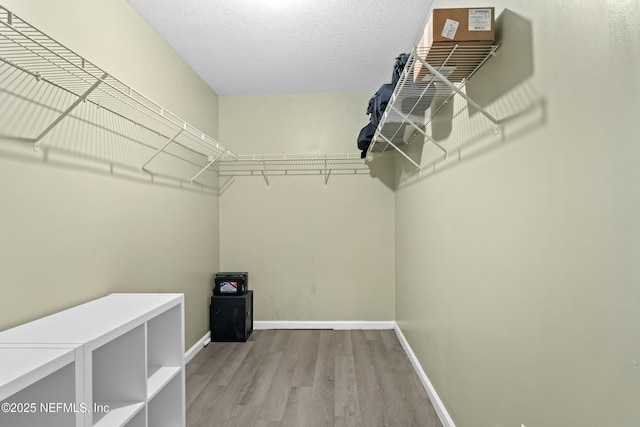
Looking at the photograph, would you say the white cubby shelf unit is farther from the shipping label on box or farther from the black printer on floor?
the shipping label on box

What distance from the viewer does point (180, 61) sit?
3.02 m

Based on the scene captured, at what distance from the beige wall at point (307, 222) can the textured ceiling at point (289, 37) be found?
0.37 meters

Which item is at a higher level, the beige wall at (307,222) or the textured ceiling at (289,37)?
the textured ceiling at (289,37)

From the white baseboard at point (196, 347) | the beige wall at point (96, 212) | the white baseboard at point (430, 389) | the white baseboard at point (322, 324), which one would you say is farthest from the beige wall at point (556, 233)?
the white baseboard at point (196, 347)

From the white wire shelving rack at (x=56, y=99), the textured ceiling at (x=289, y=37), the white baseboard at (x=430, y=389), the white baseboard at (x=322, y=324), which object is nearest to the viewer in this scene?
the white wire shelving rack at (x=56, y=99)

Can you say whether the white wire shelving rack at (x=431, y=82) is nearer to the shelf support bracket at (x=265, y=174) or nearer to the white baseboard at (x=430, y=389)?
the white baseboard at (x=430, y=389)

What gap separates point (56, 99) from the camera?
1681mm

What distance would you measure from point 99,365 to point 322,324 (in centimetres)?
261

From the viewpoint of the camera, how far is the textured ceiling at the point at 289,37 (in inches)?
92.0

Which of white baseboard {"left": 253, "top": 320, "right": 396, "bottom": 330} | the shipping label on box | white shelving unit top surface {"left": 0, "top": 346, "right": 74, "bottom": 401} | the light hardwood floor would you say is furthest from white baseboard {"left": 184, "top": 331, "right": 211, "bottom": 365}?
the shipping label on box

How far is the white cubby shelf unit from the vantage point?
112 cm

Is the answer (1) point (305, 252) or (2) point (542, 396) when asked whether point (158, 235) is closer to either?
(1) point (305, 252)

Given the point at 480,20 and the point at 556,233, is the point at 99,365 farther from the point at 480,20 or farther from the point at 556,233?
the point at 480,20

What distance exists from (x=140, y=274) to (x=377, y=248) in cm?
236
